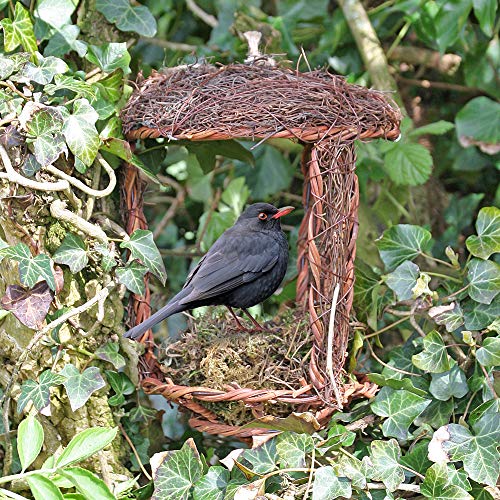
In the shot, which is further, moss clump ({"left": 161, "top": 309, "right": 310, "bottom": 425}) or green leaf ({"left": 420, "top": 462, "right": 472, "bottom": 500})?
moss clump ({"left": 161, "top": 309, "right": 310, "bottom": 425})

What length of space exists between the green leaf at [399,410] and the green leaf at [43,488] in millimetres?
959

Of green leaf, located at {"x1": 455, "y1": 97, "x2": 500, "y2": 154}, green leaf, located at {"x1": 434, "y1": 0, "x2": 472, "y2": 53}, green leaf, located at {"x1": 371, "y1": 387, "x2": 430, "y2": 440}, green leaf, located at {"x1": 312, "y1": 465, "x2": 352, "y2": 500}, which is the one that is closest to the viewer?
green leaf, located at {"x1": 312, "y1": 465, "x2": 352, "y2": 500}

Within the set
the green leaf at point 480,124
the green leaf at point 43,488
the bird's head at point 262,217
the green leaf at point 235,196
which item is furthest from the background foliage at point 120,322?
the green leaf at point 235,196

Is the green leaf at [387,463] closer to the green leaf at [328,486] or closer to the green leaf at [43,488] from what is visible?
the green leaf at [328,486]

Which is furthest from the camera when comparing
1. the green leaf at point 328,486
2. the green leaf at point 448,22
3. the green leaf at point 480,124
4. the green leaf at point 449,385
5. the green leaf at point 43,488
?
the green leaf at point 480,124

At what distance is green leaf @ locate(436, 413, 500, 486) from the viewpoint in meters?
2.38

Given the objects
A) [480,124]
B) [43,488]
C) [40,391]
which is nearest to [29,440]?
[43,488]

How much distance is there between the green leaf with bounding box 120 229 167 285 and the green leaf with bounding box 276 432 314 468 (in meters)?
0.58

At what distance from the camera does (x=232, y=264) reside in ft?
8.70

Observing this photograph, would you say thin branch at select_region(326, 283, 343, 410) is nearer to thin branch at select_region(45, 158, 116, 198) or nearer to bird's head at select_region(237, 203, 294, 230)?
bird's head at select_region(237, 203, 294, 230)

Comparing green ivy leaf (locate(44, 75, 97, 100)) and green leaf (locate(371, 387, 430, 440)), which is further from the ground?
green ivy leaf (locate(44, 75, 97, 100))

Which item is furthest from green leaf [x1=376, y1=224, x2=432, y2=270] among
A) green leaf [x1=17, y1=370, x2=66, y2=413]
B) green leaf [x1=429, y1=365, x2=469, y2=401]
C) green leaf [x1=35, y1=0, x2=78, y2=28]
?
green leaf [x1=35, y1=0, x2=78, y2=28]

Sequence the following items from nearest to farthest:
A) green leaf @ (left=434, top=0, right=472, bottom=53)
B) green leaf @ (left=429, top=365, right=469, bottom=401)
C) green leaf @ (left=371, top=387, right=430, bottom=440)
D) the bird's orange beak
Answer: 1. green leaf @ (left=371, top=387, right=430, bottom=440)
2. green leaf @ (left=429, top=365, right=469, bottom=401)
3. the bird's orange beak
4. green leaf @ (left=434, top=0, right=472, bottom=53)

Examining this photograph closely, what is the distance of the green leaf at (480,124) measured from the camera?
3588 mm
